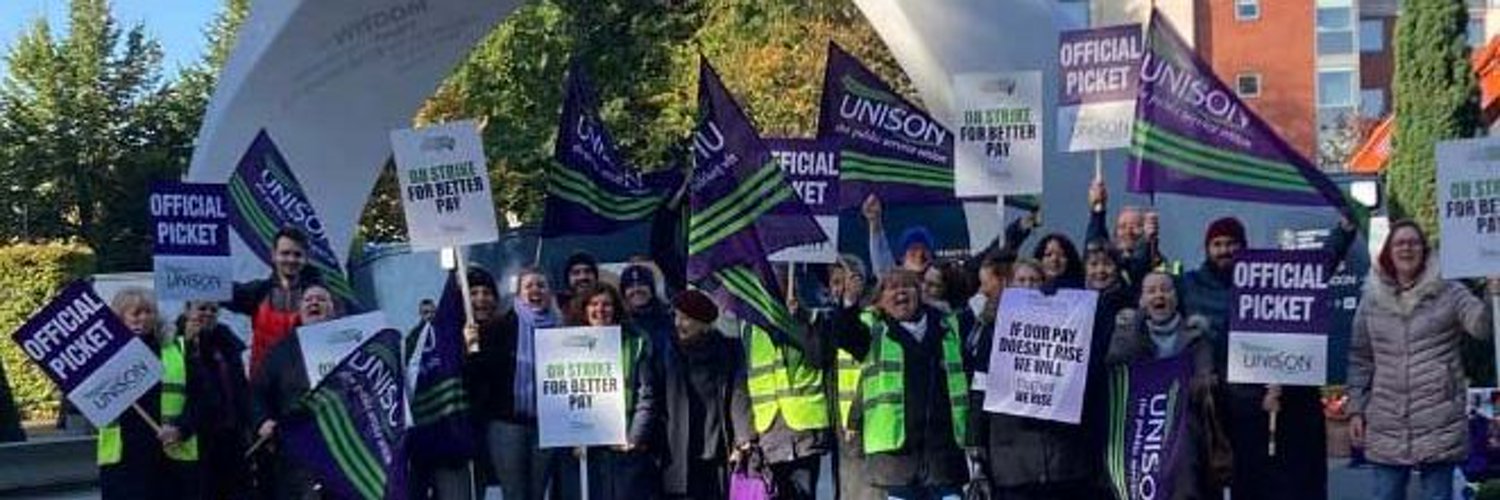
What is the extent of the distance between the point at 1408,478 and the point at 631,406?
368 cm

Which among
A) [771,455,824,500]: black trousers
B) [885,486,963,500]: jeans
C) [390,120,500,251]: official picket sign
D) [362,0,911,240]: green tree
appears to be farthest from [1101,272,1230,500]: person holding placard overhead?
[362,0,911,240]: green tree

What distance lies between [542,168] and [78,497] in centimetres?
2105

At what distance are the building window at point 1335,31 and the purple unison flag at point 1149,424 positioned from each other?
68720 mm

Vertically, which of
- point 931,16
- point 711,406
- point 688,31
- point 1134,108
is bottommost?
point 711,406

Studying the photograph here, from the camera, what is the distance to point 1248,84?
241ft

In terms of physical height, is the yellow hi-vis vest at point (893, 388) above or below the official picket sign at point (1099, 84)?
below

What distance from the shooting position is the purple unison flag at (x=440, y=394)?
10914 millimetres

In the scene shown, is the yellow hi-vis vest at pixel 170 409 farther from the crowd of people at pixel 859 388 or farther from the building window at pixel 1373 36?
the building window at pixel 1373 36

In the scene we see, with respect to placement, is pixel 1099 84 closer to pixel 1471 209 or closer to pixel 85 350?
pixel 1471 209

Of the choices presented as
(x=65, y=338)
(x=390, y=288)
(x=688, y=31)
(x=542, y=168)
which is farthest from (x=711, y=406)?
(x=688, y=31)

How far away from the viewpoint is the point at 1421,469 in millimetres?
9867

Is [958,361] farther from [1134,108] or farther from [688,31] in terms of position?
[688,31]

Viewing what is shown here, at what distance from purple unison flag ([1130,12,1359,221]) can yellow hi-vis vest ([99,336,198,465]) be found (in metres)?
4.91

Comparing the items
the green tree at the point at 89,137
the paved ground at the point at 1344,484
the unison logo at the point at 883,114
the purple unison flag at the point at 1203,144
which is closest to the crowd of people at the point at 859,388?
the purple unison flag at the point at 1203,144
